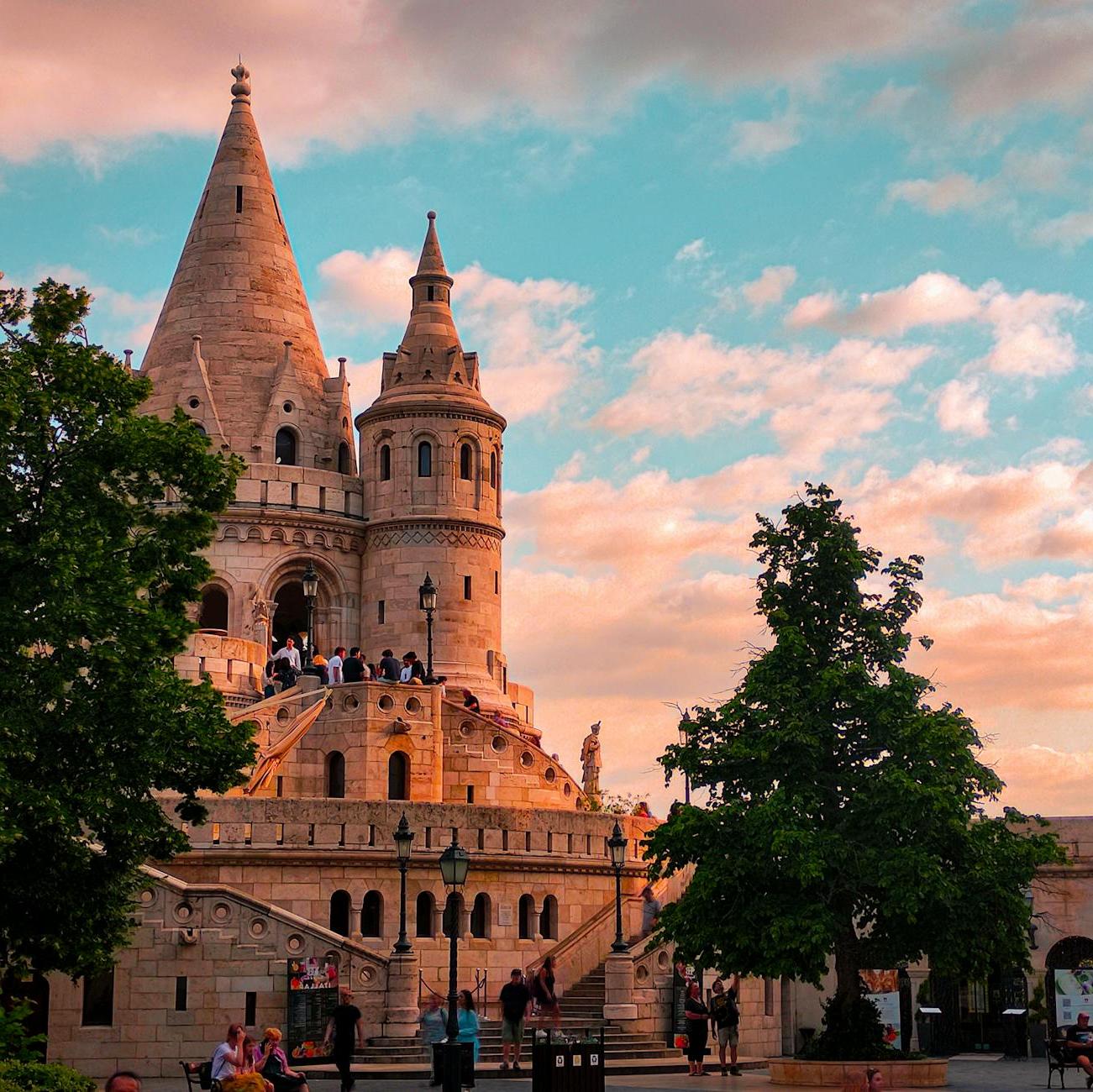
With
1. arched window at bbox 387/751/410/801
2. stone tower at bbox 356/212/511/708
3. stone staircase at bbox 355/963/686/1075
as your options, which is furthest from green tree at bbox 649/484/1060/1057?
stone tower at bbox 356/212/511/708

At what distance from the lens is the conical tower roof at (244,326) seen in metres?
57.6

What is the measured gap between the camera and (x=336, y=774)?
42.6 m

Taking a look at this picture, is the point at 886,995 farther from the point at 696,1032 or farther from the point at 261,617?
the point at 261,617

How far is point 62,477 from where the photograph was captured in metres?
26.7

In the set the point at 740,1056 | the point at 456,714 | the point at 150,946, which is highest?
the point at 456,714

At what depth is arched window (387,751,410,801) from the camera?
4247cm

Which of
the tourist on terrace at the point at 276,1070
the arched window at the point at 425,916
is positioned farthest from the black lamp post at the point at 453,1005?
the arched window at the point at 425,916

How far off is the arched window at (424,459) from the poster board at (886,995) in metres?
25.1

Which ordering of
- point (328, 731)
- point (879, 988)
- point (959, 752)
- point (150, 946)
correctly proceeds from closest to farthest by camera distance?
point (959, 752), point (150, 946), point (879, 988), point (328, 731)

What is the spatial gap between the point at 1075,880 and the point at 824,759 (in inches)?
395

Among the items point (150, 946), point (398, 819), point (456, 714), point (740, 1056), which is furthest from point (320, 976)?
point (456, 714)

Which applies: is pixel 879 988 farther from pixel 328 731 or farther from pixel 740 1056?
pixel 328 731

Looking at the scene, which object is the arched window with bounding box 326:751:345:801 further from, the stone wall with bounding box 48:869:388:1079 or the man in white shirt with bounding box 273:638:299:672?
the stone wall with bounding box 48:869:388:1079

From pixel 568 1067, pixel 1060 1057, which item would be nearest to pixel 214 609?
pixel 1060 1057
